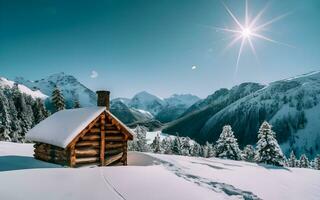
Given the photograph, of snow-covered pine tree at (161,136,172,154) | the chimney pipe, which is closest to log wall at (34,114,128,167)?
the chimney pipe

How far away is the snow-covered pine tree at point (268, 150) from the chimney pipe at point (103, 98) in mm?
33000

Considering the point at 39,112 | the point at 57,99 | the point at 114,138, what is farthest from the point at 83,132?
the point at 39,112

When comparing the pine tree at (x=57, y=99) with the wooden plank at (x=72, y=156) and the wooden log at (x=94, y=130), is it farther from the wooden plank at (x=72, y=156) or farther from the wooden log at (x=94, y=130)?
the wooden plank at (x=72, y=156)

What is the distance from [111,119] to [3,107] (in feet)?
172

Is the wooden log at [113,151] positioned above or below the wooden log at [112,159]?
above

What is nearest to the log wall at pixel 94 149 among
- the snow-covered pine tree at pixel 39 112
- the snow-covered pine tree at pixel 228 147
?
the snow-covered pine tree at pixel 228 147

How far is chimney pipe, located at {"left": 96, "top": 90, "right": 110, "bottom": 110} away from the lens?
1889 cm

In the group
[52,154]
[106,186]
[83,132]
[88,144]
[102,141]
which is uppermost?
[83,132]

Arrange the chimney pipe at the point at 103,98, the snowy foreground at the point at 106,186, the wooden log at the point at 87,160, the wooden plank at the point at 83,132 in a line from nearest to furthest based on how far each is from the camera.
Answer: the snowy foreground at the point at 106,186 < the wooden plank at the point at 83,132 < the wooden log at the point at 87,160 < the chimney pipe at the point at 103,98

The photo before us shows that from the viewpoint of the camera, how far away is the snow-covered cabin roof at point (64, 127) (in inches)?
596

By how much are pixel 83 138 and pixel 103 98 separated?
3967 mm

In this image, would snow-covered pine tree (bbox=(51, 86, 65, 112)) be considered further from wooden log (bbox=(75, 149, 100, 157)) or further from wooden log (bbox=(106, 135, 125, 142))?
wooden log (bbox=(75, 149, 100, 157))

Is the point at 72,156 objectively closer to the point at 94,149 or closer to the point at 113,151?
the point at 94,149

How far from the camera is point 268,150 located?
141 feet
